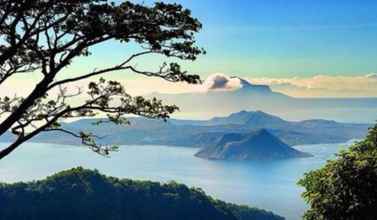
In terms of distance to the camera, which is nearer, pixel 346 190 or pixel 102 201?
pixel 346 190

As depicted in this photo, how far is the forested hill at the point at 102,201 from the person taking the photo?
152 meters

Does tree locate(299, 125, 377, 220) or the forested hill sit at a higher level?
tree locate(299, 125, 377, 220)

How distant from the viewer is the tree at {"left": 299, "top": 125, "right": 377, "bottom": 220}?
17.0m

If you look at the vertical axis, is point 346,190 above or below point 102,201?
above

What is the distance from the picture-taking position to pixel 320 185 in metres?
18.4

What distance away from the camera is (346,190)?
17328 millimetres

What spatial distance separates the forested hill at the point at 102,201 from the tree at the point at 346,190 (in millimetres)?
138162

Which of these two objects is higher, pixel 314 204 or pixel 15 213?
pixel 314 204

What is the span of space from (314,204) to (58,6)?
966 cm

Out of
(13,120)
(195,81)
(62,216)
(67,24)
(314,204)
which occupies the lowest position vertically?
(62,216)

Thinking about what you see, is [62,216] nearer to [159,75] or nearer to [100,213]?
[100,213]

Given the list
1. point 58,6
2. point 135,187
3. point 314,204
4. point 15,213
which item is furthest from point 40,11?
point 135,187

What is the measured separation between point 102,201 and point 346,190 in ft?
497

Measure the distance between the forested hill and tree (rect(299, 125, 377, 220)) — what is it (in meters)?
138
